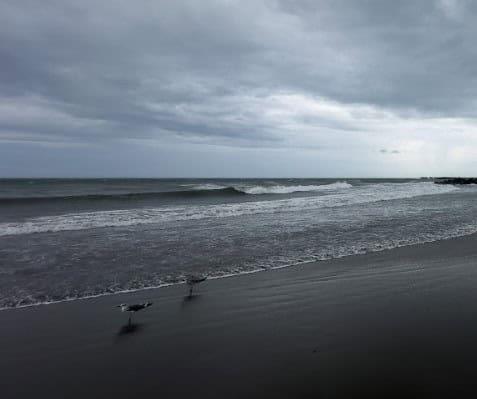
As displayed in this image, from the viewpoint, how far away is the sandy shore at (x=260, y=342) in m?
3.29

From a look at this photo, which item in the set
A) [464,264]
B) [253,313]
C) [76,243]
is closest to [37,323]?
[253,313]

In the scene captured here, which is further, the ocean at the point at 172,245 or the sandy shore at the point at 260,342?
the ocean at the point at 172,245

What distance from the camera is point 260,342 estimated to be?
418 centimetres

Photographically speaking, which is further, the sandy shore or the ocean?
the ocean

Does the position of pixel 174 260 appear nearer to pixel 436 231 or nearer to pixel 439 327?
pixel 439 327

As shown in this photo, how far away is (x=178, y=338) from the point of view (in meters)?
4.43

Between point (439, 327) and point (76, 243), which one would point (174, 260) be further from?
point (439, 327)

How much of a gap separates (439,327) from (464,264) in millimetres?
4127

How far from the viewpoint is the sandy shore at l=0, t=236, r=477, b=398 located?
3291 mm

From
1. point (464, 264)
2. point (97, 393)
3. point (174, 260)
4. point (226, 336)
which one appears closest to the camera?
point (97, 393)

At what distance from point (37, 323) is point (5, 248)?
6947mm

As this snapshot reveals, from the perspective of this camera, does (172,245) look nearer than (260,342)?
No

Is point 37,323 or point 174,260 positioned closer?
point 37,323

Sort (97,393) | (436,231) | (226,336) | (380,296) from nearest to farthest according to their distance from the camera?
(97,393) < (226,336) < (380,296) < (436,231)
